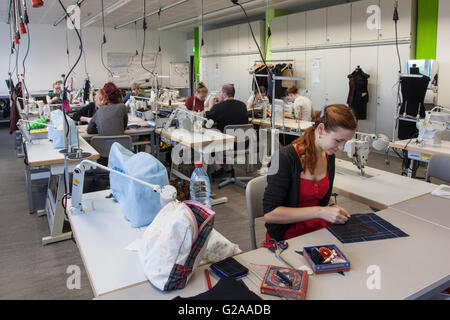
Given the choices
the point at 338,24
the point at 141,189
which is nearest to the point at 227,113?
the point at 141,189

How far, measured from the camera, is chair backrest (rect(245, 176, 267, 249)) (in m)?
1.98

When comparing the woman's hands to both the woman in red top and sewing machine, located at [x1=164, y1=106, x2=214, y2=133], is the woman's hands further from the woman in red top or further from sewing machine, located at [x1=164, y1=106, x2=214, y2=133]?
the woman in red top

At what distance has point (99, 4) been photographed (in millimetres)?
7809

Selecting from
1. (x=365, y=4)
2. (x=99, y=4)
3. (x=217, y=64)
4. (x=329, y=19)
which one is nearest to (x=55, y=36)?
(x=99, y=4)

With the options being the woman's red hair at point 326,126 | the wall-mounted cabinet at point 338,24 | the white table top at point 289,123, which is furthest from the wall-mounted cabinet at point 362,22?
the woman's red hair at point 326,126

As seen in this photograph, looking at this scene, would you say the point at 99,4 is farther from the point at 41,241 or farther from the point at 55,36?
→ the point at 41,241

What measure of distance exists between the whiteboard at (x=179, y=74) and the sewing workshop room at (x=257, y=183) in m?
3.96

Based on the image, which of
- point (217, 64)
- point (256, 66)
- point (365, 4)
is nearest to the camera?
point (365, 4)

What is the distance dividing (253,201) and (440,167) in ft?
5.18

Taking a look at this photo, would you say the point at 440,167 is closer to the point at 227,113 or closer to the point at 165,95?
the point at 227,113

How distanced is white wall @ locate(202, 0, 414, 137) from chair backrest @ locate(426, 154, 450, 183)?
3.47m

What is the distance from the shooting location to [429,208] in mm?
1974

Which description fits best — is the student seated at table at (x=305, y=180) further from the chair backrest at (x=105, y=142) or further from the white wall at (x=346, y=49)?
the white wall at (x=346, y=49)

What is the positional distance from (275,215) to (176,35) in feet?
39.7
